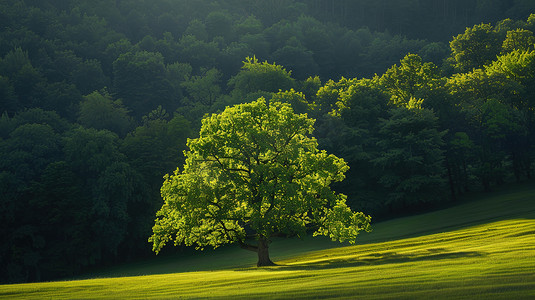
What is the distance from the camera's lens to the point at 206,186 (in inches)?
1359

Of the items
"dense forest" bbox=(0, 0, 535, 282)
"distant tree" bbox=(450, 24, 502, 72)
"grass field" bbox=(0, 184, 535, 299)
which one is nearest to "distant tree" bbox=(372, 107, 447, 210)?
"dense forest" bbox=(0, 0, 535, 282)

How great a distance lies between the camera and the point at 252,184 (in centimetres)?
3512

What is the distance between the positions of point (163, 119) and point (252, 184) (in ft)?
179

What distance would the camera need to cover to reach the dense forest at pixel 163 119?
63.9 meters

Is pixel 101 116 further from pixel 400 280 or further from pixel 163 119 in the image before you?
pixel 400 280

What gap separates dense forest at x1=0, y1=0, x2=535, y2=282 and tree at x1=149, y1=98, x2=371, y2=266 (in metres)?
32.6

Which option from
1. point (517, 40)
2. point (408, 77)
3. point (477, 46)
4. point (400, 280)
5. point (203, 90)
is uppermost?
point (203, 90)

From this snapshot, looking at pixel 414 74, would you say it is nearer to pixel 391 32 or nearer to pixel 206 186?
pixel 206 186

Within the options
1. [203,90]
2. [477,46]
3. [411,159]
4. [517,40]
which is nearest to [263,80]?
[203,90]

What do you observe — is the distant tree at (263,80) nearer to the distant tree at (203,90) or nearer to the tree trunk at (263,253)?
the distant tree at (203,90)

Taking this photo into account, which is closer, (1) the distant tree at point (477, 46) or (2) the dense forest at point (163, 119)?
(2) the dense forest at point (163, 119)

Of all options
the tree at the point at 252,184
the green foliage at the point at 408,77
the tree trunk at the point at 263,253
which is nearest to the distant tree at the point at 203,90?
the green foliage at the point at 408,77

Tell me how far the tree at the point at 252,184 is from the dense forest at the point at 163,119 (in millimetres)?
32574

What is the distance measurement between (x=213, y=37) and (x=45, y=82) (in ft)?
192
